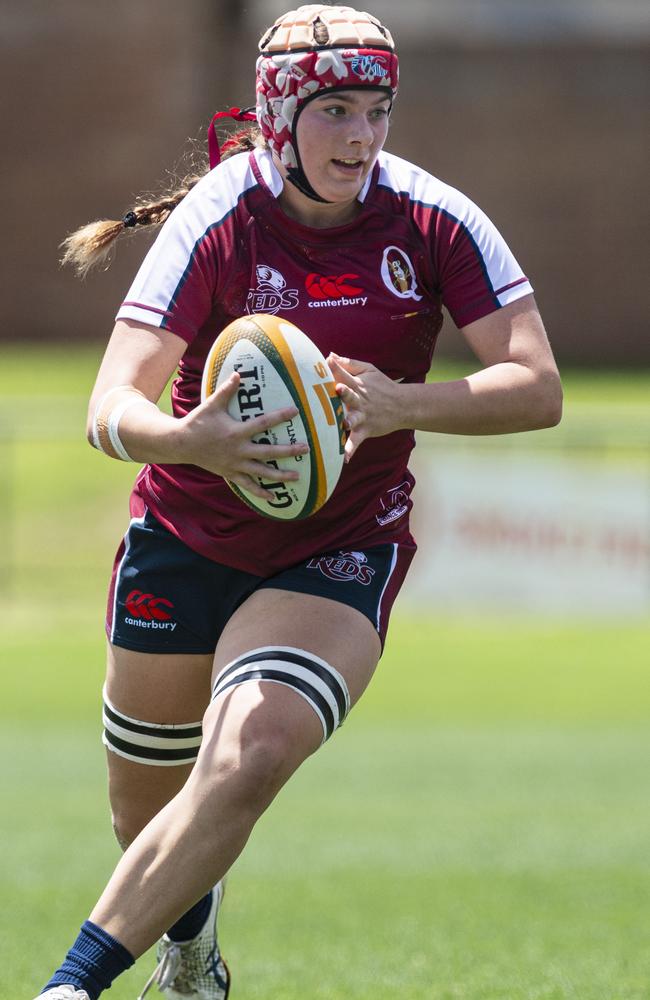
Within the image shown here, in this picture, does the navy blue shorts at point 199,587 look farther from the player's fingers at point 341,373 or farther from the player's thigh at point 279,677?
the player's fingers at point 341,373

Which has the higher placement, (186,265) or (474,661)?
(186,265)

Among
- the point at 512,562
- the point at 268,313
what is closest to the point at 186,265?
the point at 268,313

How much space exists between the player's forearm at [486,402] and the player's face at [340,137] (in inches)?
22.6

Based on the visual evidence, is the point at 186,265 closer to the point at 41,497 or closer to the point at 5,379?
the point at 41,497

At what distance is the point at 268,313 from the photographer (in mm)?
4031

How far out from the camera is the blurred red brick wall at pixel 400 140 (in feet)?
104

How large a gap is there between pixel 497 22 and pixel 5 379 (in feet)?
44.1

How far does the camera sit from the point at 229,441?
3568 millimetres

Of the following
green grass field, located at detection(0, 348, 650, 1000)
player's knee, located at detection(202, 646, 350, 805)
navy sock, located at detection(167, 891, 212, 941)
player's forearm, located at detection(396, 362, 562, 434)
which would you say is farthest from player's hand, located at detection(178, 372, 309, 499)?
green grass field, located at detection(0, 348, 650, 1000)

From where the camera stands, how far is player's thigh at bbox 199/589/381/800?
11.9ft

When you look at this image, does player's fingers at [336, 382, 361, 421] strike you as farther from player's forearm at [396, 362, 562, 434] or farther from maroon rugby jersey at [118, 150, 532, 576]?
maroon rugby jersey at [118, 150, 532, 576]

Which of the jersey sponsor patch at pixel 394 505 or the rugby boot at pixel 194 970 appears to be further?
the rugby boot at pixel 194 970

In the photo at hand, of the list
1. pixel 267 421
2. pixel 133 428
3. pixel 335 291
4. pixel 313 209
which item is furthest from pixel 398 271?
pixel 133 428

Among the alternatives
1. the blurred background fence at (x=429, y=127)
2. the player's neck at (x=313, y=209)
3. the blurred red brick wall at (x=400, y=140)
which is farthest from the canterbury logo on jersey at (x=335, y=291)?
the blurred red brick wall at (x=400, y=140)
